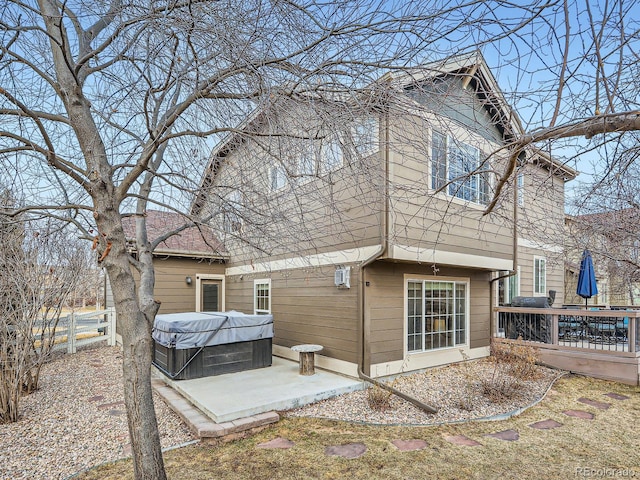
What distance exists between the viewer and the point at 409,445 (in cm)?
432

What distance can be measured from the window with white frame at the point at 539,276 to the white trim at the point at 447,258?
338 cm

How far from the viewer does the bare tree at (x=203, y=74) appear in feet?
7.33

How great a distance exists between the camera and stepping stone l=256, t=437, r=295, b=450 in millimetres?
4342

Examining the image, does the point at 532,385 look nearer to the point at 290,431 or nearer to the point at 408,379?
the point at 408,379

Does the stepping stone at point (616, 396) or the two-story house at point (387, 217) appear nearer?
the two-story house at point (387, 217)

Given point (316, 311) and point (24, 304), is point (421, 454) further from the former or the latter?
point (24, 304)

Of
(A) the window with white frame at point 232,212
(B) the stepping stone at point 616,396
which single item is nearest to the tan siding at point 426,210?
(A) the window with white frame at point 232,212

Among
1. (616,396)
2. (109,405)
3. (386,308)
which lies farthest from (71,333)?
(616,396)

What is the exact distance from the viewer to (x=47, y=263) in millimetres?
6902

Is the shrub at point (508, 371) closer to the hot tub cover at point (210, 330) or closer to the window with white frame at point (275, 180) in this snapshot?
the hot tub cover at point (210, 330)

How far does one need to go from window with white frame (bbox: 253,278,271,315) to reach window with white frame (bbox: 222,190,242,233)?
20.2ft

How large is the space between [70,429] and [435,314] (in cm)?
655

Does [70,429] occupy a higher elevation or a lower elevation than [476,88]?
lower

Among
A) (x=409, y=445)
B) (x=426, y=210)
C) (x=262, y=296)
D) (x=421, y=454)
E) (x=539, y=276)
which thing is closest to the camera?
(x=426, y=210)
